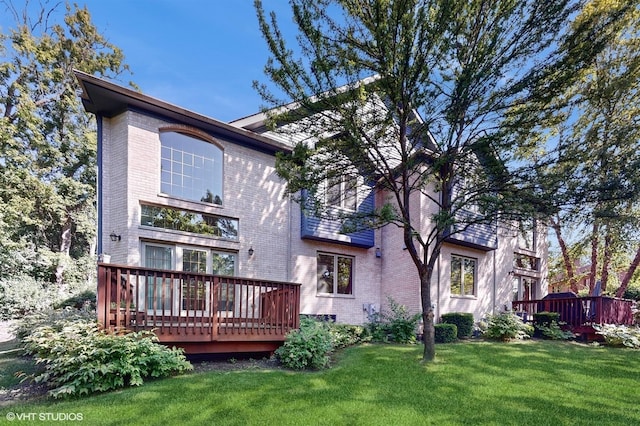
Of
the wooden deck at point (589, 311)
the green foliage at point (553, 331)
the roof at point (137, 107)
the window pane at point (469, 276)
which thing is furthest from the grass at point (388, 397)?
the roof at point (137, 107)

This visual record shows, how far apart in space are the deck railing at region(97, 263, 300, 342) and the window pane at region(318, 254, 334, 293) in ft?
14.0

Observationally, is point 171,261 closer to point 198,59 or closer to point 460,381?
point 460,381

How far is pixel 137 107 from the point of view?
32.3ft

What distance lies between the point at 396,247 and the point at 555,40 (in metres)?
8.16

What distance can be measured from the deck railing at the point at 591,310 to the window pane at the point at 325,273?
8066 mm

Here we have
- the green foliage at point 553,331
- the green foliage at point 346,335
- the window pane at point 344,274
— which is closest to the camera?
the green foliage at point 346,335

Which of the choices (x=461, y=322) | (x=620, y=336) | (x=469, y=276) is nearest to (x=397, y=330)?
(x=461, y=322)

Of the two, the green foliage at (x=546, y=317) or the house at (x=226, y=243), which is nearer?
the house at (x=226, y=243)

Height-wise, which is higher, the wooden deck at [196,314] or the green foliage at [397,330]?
the wooden deck at [196,314]

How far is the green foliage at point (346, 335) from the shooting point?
9625mm

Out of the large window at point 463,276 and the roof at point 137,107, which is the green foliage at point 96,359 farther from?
the large window at point 463,276

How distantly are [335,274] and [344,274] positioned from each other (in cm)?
43

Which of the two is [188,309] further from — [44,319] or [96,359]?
[44,319]

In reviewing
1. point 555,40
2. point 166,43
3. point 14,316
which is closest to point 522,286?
point 555,40
